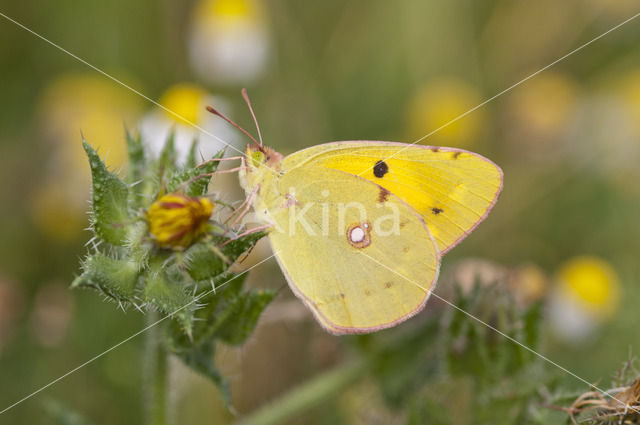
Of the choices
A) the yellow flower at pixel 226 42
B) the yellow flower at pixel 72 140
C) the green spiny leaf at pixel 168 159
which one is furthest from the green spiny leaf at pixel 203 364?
the yellow flower at pixel 226 42

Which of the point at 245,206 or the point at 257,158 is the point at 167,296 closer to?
the point at 245,206

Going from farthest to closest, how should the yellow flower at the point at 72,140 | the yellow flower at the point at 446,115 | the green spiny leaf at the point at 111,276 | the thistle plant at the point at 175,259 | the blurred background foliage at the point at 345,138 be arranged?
the yellow flower at the point at 446,115, the yellow flower at the point at 72,140, the blurred background foliage at the point at 345,138, the thistle plant at the point at 175,259, the green spiny leaf at the point at 111,276

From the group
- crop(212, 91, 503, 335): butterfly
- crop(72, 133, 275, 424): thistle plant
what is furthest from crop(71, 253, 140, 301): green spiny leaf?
crop(212, 91, 503, 335): butterfly

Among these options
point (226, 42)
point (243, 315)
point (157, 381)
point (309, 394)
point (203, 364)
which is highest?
point (226, 42)

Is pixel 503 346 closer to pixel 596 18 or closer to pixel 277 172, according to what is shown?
pixel 277 172

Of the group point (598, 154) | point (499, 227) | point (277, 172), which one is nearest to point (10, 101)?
point (277, 172)

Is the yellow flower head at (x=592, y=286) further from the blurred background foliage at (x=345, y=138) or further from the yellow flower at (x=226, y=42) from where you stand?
the yellow flower at (x=226, y=42)

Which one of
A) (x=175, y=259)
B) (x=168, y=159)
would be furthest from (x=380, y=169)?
(x=175, y=259)
